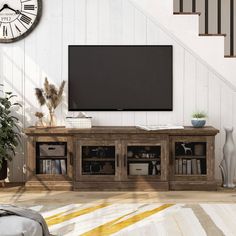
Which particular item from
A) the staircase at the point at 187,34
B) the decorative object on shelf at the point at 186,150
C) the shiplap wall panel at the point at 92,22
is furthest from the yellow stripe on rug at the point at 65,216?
the staircase at the point at 187,34

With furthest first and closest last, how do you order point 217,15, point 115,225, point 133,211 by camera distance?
1. point 217,15
2. point 133,211
3. point 115,225

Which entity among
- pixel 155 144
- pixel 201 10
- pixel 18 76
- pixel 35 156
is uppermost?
pixel 201 10

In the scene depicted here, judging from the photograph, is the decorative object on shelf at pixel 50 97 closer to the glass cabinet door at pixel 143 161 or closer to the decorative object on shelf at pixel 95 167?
the decorative object on shelf at pixel 95 167

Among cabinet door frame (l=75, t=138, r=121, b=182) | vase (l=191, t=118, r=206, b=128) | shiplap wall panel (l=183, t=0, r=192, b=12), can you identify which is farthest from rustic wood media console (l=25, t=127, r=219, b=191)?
shiplap wall panel (l=183, t=0, r=192, b=12)

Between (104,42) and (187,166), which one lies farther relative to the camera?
(104,42)

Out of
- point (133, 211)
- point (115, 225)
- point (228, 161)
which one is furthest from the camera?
point (228, 161)

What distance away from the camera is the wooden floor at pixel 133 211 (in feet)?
14.5

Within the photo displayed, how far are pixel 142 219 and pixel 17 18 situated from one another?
2.97 metres

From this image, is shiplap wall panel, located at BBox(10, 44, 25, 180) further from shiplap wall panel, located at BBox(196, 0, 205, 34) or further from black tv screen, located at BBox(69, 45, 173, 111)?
shiplap wall panel, located at BBox(196, 0, 205, 34)

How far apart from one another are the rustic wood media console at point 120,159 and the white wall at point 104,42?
1.54 ft

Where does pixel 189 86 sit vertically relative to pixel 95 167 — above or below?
above

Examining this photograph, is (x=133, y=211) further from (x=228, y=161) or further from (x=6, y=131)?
(x=6, y=131)

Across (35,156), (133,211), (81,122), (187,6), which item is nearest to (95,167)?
(81,122)

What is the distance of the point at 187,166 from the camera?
6.14 m
